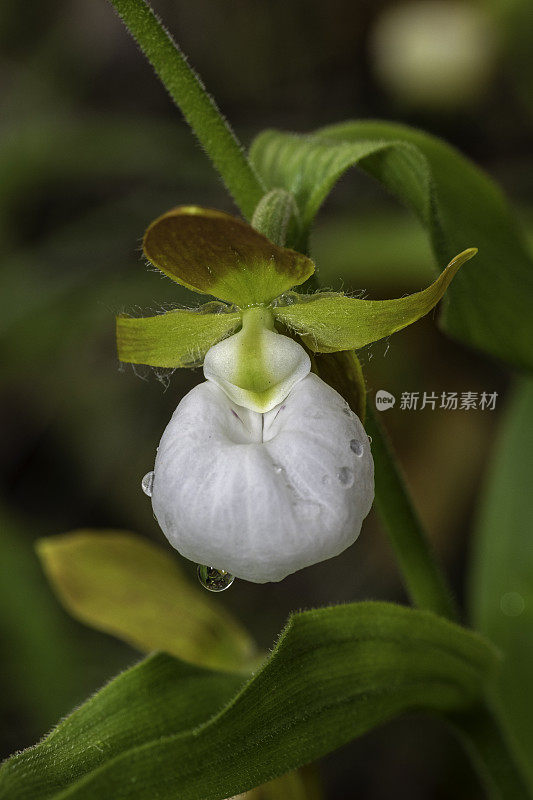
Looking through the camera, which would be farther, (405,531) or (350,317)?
(405,531)

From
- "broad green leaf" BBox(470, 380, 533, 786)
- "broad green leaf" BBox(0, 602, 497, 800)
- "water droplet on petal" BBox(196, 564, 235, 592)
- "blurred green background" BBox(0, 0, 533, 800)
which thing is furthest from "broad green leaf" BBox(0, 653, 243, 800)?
"blurred green background" BBox(0, 0, 533, 800)

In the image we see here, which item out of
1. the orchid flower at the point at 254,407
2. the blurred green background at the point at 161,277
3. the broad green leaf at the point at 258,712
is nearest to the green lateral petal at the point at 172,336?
the orchid flower at the point at 254,407

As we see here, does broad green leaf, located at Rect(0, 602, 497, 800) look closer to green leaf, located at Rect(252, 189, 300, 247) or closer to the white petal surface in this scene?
the white petal surface

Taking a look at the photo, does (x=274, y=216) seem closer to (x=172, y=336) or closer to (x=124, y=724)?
(x=172, y=336)

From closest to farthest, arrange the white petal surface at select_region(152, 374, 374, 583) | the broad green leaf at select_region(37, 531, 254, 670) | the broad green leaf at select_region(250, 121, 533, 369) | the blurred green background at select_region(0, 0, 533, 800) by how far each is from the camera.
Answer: the white petal surface at select_region(152, 374, 374, 583) < the broad green leaf at select_region(250, 121, 533, 369) < the broad green leaf at select_region(37, 531, 254, 670) < the blurred green background at select_region(0, 0, 533, 800)

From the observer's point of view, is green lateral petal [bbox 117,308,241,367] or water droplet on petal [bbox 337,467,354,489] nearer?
water droplet on petal [bbox 337,467,354,489]

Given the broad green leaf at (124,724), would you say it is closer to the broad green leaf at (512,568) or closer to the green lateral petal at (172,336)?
the green lateral petal at (172,336)

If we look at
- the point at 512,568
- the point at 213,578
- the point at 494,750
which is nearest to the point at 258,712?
the point at 213,578
